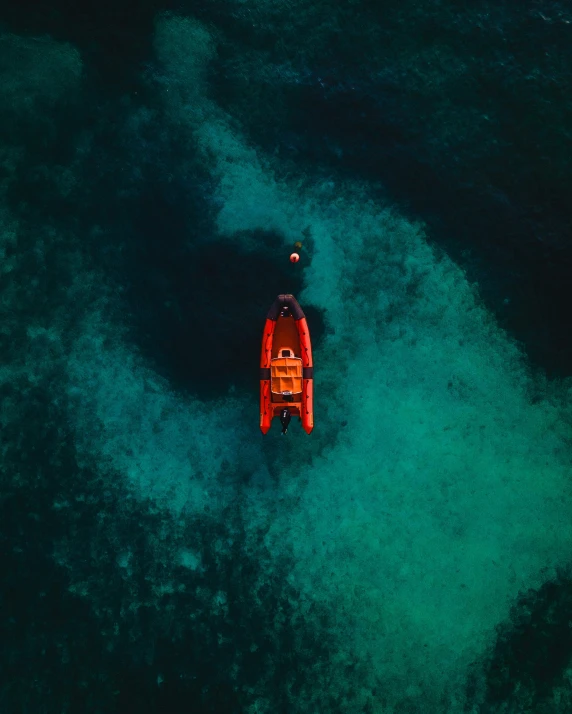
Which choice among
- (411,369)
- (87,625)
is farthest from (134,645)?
(411,369)

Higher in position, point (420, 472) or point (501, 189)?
point (501, 189)

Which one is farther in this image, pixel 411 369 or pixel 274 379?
pixel 411 369

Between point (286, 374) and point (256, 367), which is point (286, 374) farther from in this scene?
point (256, 367)

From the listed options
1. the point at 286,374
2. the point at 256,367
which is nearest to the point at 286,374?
the point at 286,374

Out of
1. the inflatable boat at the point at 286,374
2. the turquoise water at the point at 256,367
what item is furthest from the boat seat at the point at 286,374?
the turquoise water at the point at 256,367

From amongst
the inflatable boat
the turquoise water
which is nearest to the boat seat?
the inflatable boat

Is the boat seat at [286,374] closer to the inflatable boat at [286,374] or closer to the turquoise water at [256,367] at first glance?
the inflatable boat at [286,374]

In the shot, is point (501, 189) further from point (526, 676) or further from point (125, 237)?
point (526, 676)
